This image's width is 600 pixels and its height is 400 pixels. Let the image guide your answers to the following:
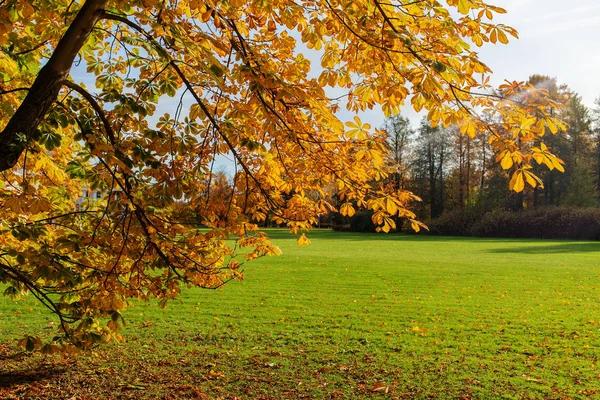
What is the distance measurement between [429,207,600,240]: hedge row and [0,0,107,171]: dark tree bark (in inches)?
1704

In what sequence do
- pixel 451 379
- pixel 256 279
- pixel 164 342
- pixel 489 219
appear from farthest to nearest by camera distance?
pixel 489 219 < pixel 256 279 < pixel 164 342 < pixel 451 379

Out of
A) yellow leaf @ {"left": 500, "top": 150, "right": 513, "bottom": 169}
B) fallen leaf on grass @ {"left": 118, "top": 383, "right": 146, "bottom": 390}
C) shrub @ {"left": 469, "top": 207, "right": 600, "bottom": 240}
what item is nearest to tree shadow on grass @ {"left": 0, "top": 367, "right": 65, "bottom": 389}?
fallen leaf on grass @ {"left": 118, "top": 383, "right": 146, "bottom": 390}

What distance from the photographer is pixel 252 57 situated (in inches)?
126

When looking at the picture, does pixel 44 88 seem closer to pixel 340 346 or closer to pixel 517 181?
pixel 517 181

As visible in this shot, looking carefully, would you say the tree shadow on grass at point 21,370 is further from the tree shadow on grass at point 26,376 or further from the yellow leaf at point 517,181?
the yellow leaf at point 517,181

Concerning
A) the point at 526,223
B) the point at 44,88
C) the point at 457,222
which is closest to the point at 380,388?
the point at 44,88

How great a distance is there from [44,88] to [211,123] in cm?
123

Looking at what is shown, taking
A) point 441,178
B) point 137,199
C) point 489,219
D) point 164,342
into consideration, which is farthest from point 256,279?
point 441,178

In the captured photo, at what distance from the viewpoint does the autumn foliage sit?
8.95ft

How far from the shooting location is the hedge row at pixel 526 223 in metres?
38.9

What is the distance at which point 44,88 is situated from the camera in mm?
2877

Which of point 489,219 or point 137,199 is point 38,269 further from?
point 489,219

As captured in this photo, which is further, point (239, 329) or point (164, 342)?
point (239, 329)

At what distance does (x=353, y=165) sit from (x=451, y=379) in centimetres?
322
